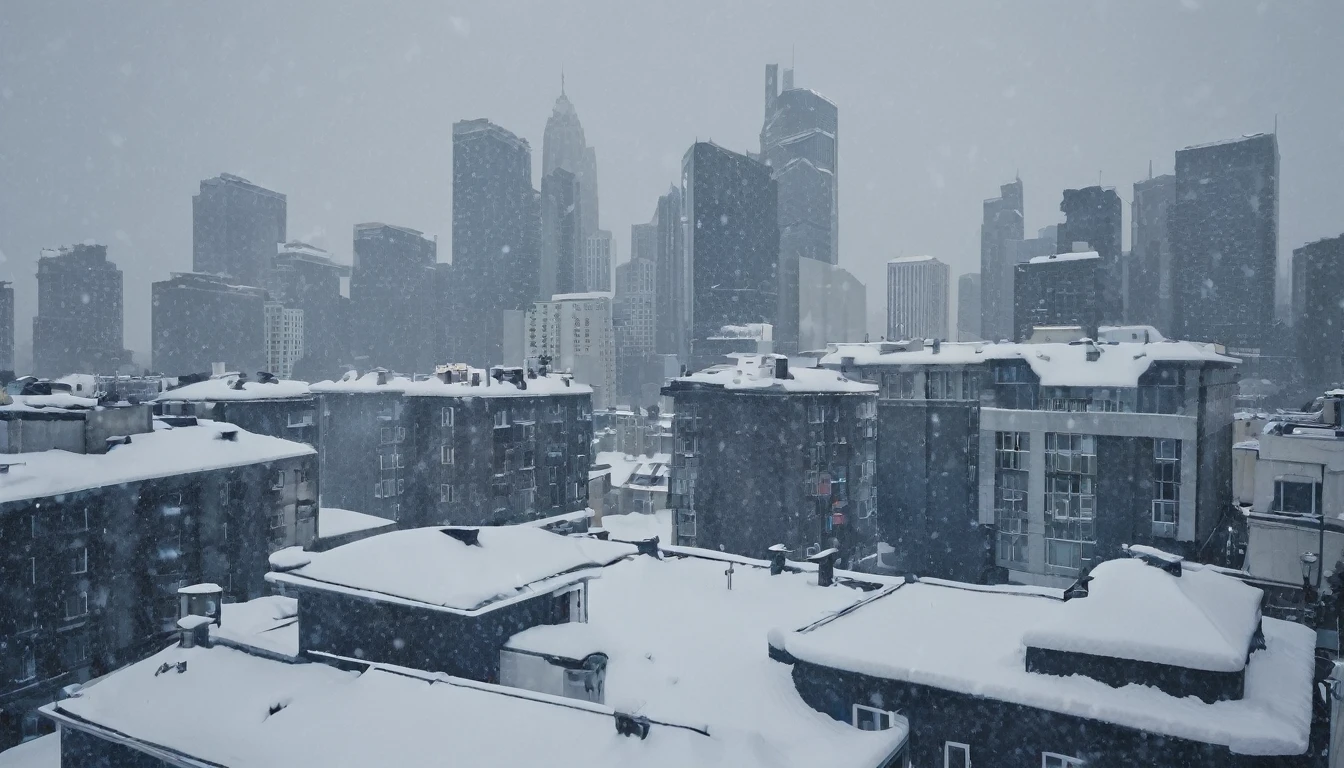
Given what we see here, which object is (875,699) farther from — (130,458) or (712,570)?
(130,458)

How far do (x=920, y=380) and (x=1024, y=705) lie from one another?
39664mm

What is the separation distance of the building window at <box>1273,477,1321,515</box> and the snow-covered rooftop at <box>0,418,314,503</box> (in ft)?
160

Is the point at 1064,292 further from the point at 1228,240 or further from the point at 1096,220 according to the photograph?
the point at 1228,240

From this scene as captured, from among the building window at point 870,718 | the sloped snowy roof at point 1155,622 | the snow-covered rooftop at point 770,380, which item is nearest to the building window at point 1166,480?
the snow-covered rooftop at point 770,380

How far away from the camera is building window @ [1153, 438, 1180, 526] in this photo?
42.7 meters

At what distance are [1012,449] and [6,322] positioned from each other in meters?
213

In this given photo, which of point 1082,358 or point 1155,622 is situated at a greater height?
point 1082,358

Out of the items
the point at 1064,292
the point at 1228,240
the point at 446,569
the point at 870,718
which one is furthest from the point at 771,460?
the point at 1228,240

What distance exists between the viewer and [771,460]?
156 feet

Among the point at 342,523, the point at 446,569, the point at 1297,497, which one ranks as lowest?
the point at 342,523

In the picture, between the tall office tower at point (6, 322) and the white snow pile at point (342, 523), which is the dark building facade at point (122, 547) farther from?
the tall office tower at point (6, 322)

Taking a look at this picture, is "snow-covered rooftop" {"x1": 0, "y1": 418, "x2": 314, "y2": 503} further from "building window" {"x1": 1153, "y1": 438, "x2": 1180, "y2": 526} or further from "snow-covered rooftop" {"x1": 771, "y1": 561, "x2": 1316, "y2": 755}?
"building window" {"x1": 1153, "y1": 438, "x2": 1180, "y2": 526}

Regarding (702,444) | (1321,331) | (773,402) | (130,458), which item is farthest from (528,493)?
(1321,331)

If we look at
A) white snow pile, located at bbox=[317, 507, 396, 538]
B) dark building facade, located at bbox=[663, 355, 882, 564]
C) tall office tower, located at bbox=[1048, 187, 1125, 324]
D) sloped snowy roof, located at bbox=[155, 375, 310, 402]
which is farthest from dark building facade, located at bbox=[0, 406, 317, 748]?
tall office tower, located at bbox=[1048, 187, 1125, 324]
